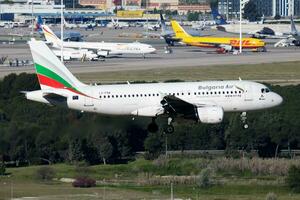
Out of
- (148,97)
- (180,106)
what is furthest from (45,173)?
(180,106)

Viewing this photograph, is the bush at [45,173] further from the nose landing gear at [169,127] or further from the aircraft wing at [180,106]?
the aircraft wing at [180,106]

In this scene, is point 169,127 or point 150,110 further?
point 150,110

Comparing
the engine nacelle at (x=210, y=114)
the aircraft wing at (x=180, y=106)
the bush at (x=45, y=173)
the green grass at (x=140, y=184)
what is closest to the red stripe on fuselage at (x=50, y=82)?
the aircraft wing at (x=180, y=106)

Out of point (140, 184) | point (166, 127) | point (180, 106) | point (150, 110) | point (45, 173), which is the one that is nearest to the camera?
point (180, 106)

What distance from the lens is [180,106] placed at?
265 feet

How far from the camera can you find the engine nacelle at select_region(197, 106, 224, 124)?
8112 centimetres

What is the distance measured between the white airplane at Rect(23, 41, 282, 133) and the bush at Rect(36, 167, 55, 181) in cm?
2071

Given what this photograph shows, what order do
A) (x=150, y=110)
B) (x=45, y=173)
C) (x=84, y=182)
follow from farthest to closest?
1. (x=45, y=173)
2. (x=84, y=182)
3. (x=150, y=110)

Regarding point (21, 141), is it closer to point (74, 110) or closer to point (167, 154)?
point (74, 110)

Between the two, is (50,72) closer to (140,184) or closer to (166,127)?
(166,127)

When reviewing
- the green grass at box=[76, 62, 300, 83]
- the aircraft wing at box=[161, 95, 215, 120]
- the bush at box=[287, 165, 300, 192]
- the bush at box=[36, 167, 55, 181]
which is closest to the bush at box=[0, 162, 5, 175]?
the bush at box=[36, 167, 55, 181]

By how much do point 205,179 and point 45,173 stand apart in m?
13.7

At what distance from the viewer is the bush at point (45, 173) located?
101750mm

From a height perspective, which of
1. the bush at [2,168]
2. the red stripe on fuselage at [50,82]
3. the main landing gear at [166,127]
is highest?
the red stripe on fuselage at [50,82]
